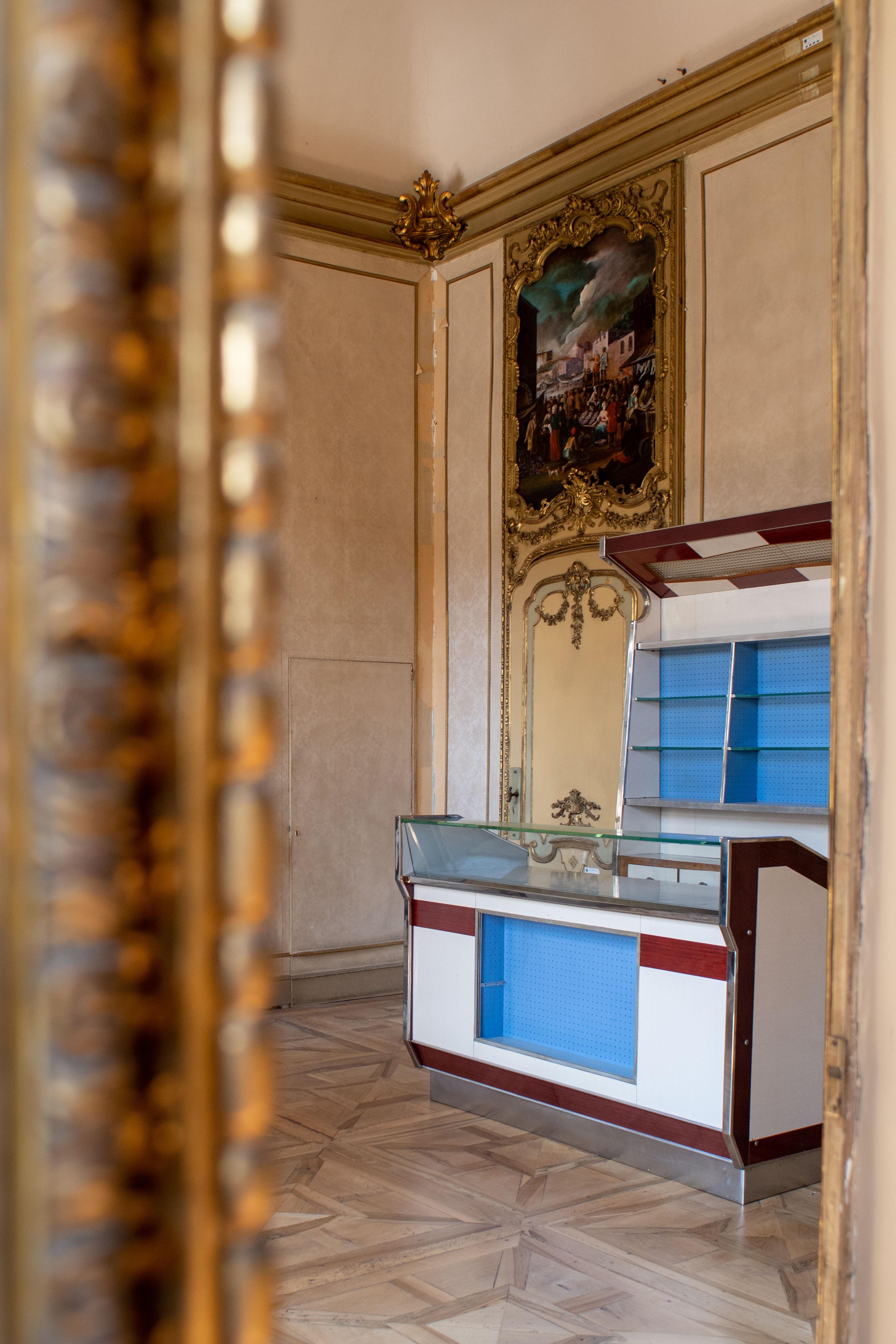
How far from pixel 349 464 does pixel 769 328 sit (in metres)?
2.99

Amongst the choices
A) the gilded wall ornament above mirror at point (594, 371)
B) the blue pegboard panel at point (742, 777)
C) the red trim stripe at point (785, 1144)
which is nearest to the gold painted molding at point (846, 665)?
the red trim stripe at point (785, 1144)

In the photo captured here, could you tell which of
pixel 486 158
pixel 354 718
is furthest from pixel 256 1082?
pixel 486 158

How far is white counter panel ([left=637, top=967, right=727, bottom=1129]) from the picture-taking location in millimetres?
3854

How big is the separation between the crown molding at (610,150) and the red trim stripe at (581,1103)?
4206 mm

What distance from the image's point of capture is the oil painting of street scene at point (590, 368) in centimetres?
670

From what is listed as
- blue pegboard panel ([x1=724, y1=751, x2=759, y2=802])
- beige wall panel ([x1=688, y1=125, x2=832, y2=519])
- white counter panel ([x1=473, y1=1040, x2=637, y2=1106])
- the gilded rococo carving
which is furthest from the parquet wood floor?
beige wall panel ([x1=688, y1=125, x2=832, y2=519])

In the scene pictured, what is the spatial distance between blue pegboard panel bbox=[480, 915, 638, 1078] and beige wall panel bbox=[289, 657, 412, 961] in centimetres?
251

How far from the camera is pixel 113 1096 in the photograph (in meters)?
0.32

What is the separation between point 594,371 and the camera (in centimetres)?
703

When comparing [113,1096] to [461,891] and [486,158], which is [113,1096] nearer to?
[461,891]

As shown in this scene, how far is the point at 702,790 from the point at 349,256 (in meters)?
4.40

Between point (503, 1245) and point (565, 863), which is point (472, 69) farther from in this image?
point (503, 1245)

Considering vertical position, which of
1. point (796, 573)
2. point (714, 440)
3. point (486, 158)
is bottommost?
point (796, 573)

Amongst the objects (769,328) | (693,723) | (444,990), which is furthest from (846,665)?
(769,328)
